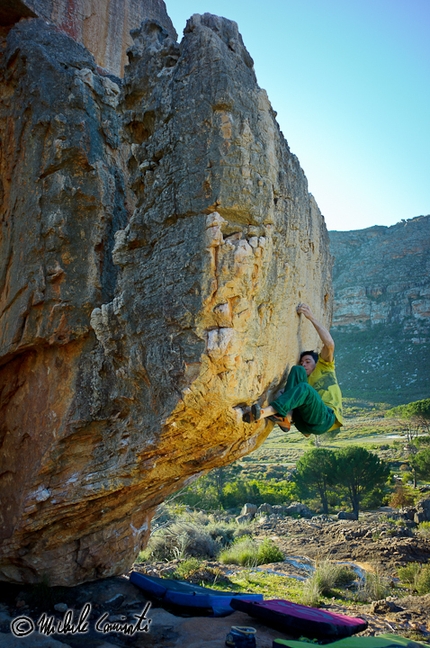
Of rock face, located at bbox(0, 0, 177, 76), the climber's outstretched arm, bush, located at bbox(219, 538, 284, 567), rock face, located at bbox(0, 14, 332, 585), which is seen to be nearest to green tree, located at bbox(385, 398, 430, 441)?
bush, located at bbox(219, 538, 284, 567)

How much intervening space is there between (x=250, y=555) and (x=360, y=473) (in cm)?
1194

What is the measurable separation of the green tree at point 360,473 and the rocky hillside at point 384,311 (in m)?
18.3

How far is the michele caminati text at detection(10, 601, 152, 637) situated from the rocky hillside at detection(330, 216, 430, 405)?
35.9 m

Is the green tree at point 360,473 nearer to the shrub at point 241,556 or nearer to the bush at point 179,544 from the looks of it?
the bush at point 179,544

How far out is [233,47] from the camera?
207 inches

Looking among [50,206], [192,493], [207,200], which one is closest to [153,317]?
[207,200]

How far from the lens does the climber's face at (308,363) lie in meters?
5.67

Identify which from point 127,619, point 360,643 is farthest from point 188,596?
point 360,643

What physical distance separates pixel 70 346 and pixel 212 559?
7156 mm

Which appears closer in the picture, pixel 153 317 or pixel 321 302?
pixel 153 317

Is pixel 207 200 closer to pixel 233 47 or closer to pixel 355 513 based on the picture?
pixel 233 47

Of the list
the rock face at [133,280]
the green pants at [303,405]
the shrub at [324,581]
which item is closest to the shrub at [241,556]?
the shrub at [324,581]

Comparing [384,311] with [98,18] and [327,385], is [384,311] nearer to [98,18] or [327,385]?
[98,18]

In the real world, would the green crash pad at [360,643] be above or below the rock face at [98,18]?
below
